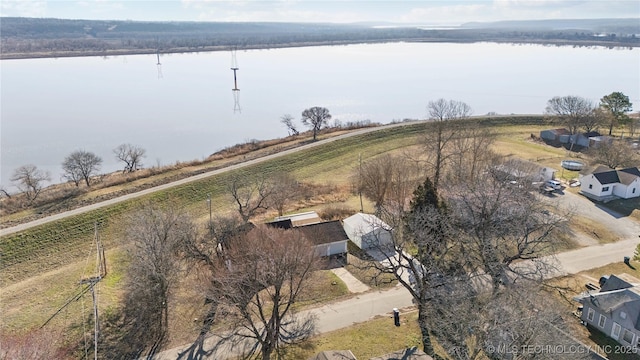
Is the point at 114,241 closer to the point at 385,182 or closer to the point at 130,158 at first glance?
the point at 130,158

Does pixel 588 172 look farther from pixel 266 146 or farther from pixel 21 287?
pixel 21 287

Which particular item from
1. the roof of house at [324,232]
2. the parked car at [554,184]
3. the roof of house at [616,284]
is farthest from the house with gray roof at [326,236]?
the parked car at [554,184]

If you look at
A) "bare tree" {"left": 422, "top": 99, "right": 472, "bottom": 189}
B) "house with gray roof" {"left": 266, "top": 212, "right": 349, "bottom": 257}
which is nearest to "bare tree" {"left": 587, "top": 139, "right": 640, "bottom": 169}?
"bare tree" {"left": 422, "top": 99, "right": 472, "bottom": 189}

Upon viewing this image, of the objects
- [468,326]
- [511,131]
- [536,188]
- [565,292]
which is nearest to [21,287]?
[468,326]

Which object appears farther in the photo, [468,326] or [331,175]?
[331,175]

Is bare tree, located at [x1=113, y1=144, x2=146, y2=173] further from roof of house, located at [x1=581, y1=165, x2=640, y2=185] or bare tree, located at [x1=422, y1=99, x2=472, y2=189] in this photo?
roof of house, located at [x1=581, y1=165, x2=640, y2=185]
